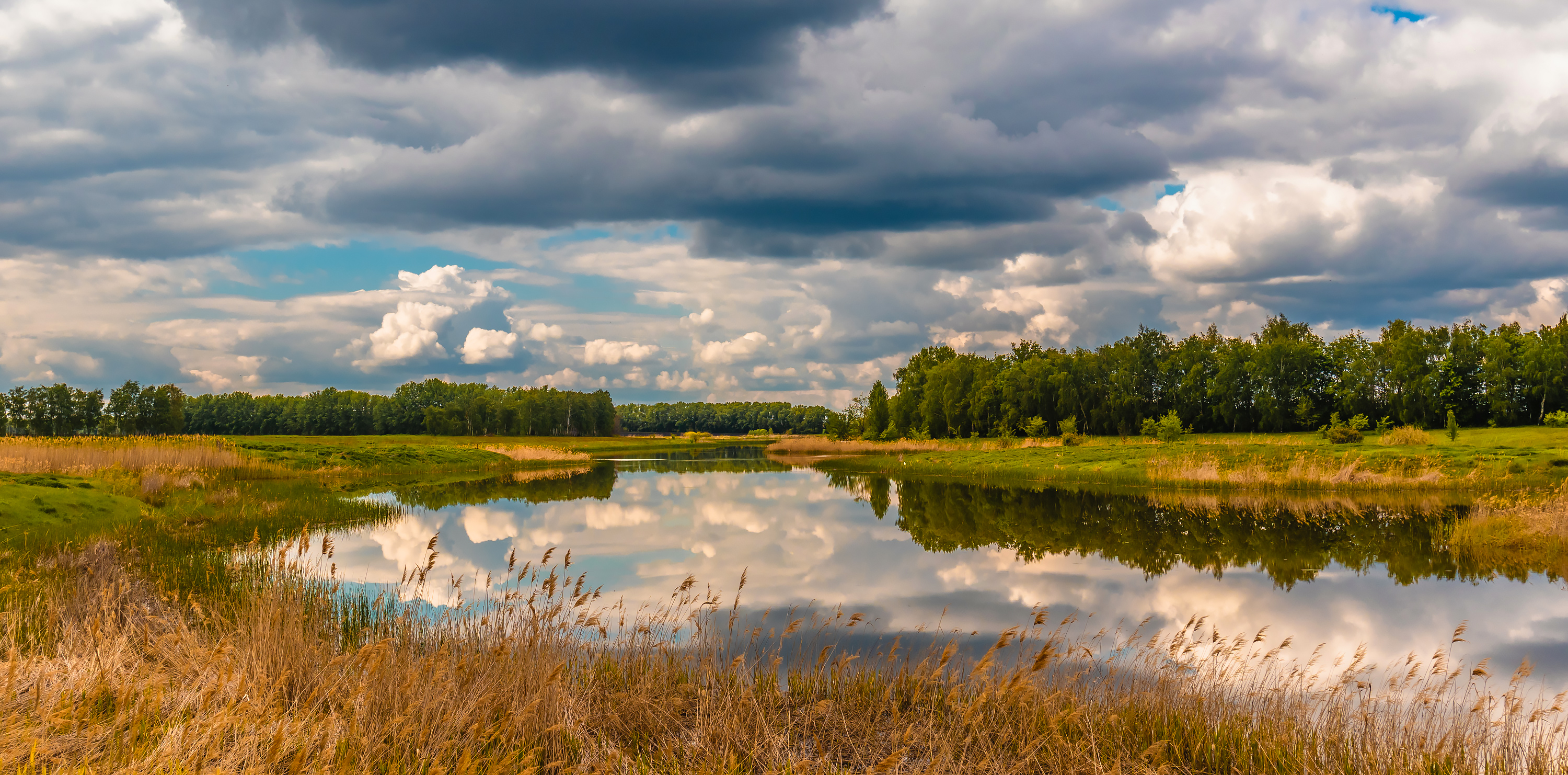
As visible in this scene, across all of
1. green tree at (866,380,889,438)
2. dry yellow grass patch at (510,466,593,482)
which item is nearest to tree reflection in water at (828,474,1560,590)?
dry yellow grass patch at (510,466,593,482)

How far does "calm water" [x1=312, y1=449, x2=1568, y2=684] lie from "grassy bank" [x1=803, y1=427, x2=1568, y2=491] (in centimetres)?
546

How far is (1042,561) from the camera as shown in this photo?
17.3m

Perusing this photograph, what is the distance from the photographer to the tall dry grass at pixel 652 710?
549cm

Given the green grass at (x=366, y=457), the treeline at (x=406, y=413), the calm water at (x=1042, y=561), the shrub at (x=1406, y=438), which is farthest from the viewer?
the treeline at (x=406, y=413)

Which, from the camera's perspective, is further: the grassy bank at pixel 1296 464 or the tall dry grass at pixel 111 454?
the grassy bank at pixel 1296 464

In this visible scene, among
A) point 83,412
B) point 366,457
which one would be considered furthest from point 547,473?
point 83,412

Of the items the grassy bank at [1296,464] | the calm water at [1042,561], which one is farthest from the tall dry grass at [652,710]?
the grassy bank at [1296,464]

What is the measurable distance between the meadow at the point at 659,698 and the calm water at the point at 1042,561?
1.38 m

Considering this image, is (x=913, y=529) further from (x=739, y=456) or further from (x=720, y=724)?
(x=739, y=456)

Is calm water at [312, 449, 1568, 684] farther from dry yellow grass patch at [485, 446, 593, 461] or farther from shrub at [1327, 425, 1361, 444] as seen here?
dry yellow grass patch at [485, 446, 593, 461]

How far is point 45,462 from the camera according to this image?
2786cm

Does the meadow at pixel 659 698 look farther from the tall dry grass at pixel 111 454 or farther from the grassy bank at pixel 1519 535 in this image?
the tall dry grass at pixel 111 454

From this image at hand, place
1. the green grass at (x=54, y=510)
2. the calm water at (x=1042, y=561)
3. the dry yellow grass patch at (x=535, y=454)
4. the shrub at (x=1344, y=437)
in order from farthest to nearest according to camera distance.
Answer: the dry yellow grass patch at (x=535, y=454) < the shrub at (x=1344, y=437) < the green grass at (x=54, y=510) < the calm water at (x=1042, y=561)

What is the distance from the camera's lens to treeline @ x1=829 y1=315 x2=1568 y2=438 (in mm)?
69125
